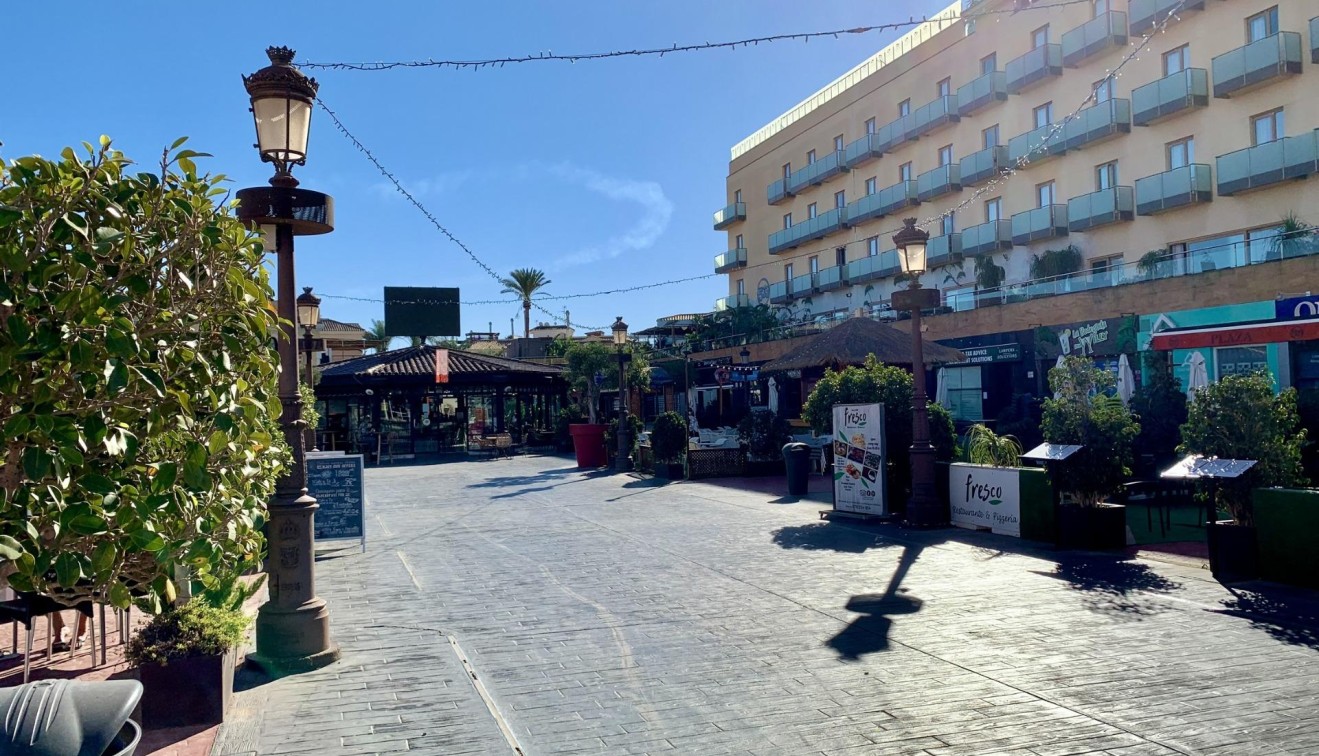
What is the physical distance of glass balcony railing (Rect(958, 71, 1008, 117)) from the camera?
109ft

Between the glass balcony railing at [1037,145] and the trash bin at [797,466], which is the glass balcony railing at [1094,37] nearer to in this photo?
the glass balcony railing at [1037,145]

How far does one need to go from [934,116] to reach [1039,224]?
7.51 m

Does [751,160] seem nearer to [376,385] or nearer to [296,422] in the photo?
[376,385]

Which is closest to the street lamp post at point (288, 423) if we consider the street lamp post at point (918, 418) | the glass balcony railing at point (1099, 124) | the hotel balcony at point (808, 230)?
the street lamp post at point (918, 418)

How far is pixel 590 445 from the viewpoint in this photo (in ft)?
81.9

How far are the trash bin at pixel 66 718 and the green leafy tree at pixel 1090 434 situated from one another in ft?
31.9

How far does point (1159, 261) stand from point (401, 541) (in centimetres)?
1901

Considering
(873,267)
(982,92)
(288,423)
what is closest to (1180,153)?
(982,92)

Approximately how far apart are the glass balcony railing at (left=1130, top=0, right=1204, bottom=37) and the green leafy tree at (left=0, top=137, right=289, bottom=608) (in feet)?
96.3

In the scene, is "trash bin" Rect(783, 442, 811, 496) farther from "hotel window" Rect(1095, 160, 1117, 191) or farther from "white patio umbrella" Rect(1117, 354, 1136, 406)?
"hotel window" Rect(1095, 160, 1117, 191)

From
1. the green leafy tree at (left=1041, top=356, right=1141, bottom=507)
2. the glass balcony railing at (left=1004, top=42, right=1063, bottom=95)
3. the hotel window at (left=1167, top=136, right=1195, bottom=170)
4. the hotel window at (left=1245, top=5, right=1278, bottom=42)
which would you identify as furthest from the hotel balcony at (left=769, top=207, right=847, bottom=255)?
the green leafy tree at (left=1041, top=356, right=1141, bottom=507)

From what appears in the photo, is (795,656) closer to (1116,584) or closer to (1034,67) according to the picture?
(1116,584)

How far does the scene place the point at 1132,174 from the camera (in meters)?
29.0

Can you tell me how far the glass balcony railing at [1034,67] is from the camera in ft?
102
